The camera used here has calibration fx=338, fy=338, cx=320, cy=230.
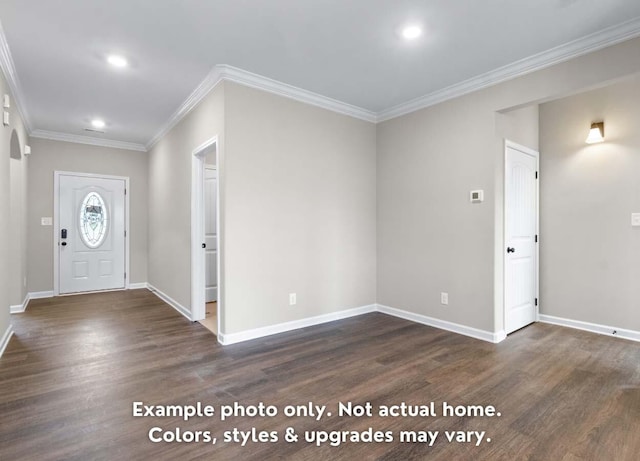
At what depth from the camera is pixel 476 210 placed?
3607 millimetres

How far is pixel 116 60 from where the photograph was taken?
10.5ft

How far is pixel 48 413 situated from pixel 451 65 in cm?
425

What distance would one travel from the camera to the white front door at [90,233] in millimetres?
5852

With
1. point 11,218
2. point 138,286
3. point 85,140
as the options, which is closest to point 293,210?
point 11,218

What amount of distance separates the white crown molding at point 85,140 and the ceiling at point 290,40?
1931mm

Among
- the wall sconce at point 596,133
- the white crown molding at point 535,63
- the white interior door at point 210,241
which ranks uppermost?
the white crown molding at point 535,63

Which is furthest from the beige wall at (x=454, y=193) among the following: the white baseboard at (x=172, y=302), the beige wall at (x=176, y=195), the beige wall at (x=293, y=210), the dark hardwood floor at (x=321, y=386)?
the white baseboard at (x=172, y=302)

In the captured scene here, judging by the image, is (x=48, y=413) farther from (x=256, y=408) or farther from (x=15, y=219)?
(x=15, y=219)

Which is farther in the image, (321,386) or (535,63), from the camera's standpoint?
(535,63)

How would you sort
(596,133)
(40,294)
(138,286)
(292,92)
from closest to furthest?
(596,133)
(292,92)
(40,294)
(138,286)

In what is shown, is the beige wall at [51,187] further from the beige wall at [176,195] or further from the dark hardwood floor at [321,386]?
the dark hardwood floor at [321,386]

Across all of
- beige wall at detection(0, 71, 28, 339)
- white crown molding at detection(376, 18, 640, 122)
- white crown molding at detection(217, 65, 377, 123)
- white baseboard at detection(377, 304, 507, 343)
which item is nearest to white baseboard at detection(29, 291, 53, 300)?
beige wall at detection(0, 71, 28, 339)

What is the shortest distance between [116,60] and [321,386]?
345 centimetres

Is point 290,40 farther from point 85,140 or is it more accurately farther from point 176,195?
point 85,140
